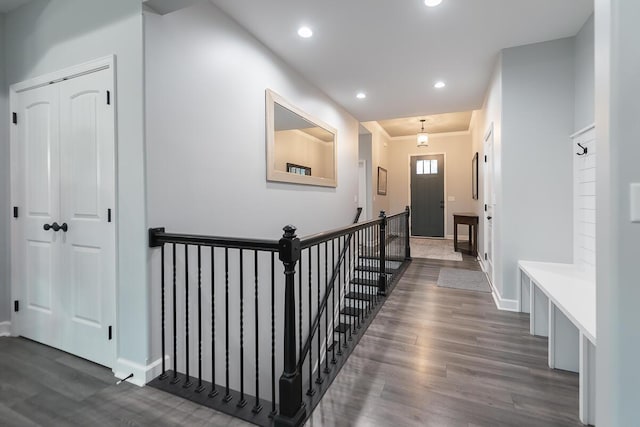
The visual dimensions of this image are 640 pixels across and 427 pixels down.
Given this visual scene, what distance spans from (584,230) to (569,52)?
1.76 metres

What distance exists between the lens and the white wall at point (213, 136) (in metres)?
1.97

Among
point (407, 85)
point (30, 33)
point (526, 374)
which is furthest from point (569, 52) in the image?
point (30, 33)

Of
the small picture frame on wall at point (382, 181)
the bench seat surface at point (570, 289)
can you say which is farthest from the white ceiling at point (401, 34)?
the small picture frame on wall at point (382, 181)

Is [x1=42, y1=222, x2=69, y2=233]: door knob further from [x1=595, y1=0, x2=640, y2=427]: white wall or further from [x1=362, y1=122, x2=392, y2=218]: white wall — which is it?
[x1=362, y1=122, x2=392, y2=218]: white wall

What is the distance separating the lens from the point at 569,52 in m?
3.00

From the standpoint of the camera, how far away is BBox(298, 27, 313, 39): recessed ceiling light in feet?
9.21

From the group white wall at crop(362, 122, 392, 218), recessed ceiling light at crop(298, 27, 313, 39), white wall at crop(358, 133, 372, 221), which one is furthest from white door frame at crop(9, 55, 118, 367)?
white wall at crop(358, 133, 372, 221)

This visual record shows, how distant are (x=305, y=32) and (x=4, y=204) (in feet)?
10.0

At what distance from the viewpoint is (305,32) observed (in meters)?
2.86

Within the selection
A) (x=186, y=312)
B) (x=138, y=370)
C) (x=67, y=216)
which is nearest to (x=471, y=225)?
(x=186, y=312)

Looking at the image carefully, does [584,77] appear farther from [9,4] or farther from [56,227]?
[9,4]

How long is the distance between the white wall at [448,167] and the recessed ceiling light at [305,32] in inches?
246

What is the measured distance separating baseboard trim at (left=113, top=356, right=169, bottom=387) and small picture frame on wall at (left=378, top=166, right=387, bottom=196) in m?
6.52

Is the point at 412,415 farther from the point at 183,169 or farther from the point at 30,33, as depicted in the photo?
the point at 30,33
